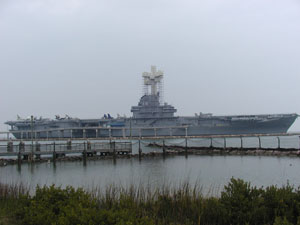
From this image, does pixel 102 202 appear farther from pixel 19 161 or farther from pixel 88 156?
pixel 88 156

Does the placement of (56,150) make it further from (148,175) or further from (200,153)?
(200,153)

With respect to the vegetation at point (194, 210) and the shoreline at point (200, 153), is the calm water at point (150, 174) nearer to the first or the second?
the shoreline at point (200, 153)

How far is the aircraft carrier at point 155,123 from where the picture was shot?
58688mm

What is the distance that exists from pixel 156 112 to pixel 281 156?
42.2m

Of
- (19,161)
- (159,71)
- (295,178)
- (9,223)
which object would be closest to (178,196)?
(9,223)

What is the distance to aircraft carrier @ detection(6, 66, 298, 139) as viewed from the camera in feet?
193

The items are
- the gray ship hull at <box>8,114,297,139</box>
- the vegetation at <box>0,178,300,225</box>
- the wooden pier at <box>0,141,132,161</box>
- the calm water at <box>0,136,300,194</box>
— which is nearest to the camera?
the vegetation at <box>0,178,300,225</box>

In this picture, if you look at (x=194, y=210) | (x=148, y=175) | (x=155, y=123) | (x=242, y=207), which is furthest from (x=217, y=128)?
(x=242, y=207)

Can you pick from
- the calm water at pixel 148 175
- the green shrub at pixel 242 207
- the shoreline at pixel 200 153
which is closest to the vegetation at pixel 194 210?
the green shrub at pixel 242 207

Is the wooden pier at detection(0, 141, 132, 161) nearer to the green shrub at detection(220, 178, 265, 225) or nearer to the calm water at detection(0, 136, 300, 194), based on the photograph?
the calm water at detection(0, 136, 300, 194)

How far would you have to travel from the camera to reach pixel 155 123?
64.6m

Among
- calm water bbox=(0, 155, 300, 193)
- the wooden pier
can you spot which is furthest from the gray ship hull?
calm water bbox=(0, 155, 300, 193)

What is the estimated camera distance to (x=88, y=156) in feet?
84.5

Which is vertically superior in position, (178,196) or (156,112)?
(156,112)
